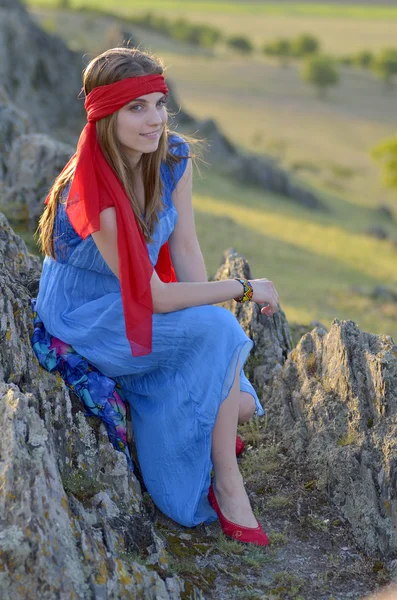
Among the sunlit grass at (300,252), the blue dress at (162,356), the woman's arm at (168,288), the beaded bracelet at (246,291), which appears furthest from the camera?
the sunlit grass at (300,252)

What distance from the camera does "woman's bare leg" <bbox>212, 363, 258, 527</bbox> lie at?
4875 mm

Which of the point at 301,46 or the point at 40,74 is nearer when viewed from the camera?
the point at 40,74

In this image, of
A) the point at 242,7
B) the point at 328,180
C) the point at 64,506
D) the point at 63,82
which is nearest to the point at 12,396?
the point at 64,506

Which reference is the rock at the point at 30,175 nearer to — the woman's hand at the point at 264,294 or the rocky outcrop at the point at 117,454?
the rocky outcrop at the point at 117,454

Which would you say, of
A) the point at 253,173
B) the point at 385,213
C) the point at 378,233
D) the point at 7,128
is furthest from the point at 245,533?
the point at 385,213

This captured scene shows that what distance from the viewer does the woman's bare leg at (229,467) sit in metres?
4.88

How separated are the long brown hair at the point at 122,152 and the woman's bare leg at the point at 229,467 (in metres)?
1.18

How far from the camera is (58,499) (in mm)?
4027

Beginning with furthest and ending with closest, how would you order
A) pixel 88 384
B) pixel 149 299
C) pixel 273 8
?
pixel 273 8, pixel 88 384, pixel 149 299

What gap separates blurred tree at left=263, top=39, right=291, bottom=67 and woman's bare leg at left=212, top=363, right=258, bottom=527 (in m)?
105

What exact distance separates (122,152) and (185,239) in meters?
0.78

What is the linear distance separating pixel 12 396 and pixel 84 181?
1322mm

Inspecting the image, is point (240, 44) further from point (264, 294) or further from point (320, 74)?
point (264, 294)

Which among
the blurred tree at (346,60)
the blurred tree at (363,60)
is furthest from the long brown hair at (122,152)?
the blurred tree at (346,60)
